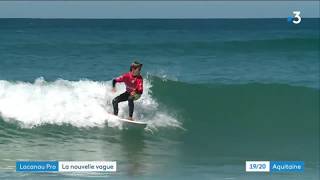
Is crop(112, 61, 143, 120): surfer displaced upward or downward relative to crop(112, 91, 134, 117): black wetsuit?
upward

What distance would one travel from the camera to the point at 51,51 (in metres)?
23.8

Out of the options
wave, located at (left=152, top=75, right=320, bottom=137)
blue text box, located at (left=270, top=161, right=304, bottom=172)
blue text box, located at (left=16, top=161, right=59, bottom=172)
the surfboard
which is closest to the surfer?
the surfboard

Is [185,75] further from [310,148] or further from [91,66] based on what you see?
[310,148]

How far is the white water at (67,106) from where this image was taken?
42.9 ft

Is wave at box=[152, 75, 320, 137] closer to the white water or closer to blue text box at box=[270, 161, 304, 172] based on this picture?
the white water

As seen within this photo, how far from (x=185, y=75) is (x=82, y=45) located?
8985 millimetres

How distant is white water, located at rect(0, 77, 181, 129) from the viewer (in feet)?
42.9

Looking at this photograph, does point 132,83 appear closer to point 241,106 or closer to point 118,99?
point 118,99

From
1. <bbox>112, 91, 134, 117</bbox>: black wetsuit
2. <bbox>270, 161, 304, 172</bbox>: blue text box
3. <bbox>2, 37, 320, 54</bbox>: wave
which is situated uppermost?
<bbox>2, 37, 320, 54</bbox>: wave

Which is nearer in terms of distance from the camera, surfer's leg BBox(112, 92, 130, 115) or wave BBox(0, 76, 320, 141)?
surfer's leg BBox(112, 92, 130, 115)

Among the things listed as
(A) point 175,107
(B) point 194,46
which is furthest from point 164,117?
(B) point 194,46

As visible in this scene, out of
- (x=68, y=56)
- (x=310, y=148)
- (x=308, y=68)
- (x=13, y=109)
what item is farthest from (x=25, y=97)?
(x=308, y=68)

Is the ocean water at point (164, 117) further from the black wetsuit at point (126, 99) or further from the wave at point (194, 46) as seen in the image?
the wave at point (194, 46)

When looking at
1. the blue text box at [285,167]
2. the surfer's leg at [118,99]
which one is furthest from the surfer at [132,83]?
the blue text box at [285,167]
